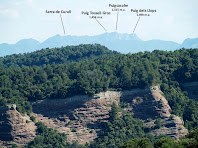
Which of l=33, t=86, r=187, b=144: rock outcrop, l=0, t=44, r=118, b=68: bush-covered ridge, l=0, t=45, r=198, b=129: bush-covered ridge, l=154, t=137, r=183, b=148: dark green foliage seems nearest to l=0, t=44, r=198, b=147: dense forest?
l=0, t=45, r=198, b=129: bush-covered ridge

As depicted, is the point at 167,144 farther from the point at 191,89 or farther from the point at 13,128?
the point at 191,89

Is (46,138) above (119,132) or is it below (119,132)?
below

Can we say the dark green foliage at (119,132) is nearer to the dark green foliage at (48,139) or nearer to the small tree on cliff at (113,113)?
the small tree on cliff at (113,113)

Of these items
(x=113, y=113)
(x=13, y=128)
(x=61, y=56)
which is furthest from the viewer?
(x=61, y=56)

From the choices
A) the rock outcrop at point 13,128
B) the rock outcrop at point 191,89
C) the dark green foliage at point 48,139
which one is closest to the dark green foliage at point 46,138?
the dark green foliage at point 48,139

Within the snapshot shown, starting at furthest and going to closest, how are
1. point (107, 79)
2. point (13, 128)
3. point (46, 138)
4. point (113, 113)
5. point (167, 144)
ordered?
point (107, 79) → point (113, 113) → point (46, 138) → point (13, 128) → point (167, 144)

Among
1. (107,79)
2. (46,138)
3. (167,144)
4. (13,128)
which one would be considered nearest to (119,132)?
(107,79)

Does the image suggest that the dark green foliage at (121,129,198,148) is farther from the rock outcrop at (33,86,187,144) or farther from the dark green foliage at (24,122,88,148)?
the rock outcrop at (33,86,187,144)
